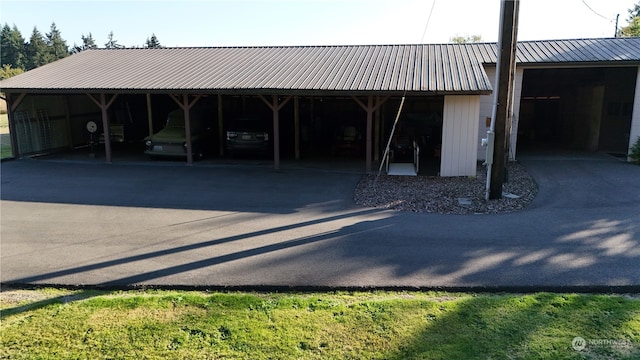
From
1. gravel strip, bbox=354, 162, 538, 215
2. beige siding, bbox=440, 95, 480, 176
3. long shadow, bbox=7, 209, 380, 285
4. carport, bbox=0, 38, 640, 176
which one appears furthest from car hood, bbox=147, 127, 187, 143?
long shadow, bbox=7, 209, 380, 285

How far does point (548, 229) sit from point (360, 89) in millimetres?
6609

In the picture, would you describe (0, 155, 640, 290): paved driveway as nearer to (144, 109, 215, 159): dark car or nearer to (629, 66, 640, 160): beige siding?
(629, 66, 640, 160): beige siding

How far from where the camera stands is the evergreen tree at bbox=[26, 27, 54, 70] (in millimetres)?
75500

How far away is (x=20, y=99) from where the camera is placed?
51.0ft

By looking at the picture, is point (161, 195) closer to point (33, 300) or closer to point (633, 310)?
point (33, 300)

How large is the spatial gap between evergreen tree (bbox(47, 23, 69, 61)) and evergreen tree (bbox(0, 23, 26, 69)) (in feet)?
14.9

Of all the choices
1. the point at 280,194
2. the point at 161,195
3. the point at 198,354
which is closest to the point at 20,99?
the point at 161,195

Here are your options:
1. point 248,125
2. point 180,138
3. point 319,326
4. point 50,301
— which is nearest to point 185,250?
point 50,301

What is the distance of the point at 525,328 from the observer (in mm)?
4152

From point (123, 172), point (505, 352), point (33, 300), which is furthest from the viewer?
point (123, 172)

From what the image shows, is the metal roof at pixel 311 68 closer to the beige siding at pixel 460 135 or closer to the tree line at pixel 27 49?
the beige siding at pixel 460 135

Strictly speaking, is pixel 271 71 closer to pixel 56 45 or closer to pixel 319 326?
pixel 319 326

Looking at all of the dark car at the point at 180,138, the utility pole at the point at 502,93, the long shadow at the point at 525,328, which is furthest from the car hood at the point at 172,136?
the long shadow at the point at 525,328

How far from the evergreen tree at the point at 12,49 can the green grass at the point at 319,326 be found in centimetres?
8550
